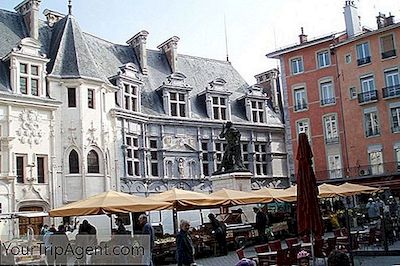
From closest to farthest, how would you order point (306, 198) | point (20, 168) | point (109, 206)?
point (306, 198) < point (109, 206) < point (20, 168)

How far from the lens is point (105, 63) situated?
33156 mm

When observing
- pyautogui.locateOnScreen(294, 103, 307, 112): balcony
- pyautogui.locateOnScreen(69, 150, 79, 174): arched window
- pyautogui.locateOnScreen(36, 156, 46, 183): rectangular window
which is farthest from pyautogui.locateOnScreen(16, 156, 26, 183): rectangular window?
pyautogui.locateOnScreen(294, 103, 307, 112): balcony

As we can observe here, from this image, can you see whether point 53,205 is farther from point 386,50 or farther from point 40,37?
point 386,50

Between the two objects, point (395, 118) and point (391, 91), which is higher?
point (391, 91)

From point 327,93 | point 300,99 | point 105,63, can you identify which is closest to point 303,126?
point 300,99

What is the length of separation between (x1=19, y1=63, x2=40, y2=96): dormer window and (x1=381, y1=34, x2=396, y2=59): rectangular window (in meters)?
20.5

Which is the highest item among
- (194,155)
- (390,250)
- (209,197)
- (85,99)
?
(85,99)

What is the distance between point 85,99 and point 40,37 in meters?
4.63

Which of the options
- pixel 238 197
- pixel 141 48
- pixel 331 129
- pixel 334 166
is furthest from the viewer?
pixel 331 129

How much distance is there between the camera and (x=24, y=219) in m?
26.4

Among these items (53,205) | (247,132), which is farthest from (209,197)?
(247,132)

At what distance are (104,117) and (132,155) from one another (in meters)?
2.96

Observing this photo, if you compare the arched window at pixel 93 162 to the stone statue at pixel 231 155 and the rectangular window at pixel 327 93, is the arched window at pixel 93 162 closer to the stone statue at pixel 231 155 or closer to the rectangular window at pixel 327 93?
the stone statue at pixel 231 155

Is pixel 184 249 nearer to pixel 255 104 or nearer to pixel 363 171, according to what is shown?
pixel 363 171
